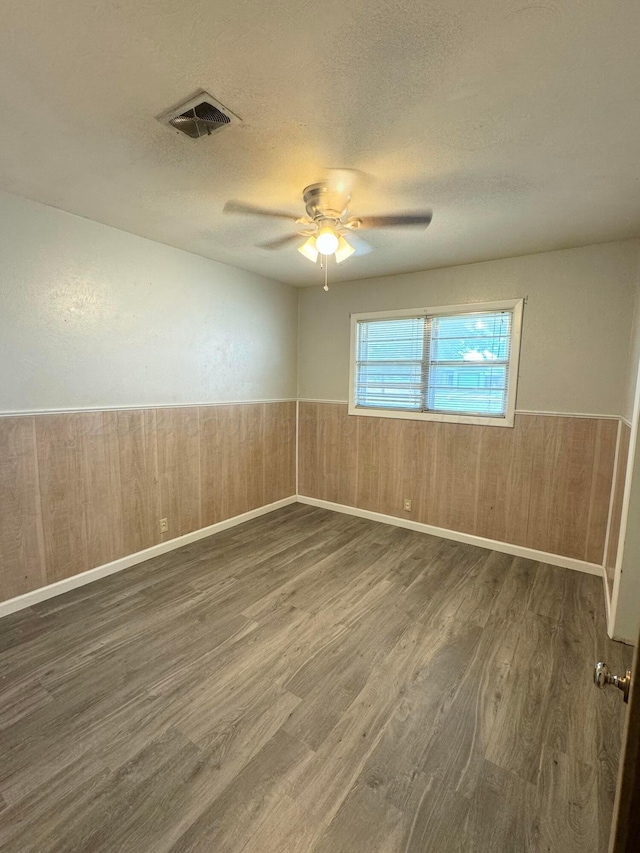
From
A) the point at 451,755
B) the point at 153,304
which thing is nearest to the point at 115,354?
the point at 153,304

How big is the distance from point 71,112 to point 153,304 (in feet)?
5.30

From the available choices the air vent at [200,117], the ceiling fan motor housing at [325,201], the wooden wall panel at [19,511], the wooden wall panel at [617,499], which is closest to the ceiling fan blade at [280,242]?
the ceiling fan motor housing at [325,201]

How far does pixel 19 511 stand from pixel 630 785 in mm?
2990

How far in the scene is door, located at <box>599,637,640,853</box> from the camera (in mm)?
629

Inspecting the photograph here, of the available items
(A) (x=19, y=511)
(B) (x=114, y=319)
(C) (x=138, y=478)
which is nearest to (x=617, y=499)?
(C) (x=138, y=478)

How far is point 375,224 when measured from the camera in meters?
2.27

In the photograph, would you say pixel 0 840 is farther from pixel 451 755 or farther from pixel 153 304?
pixel 153 304

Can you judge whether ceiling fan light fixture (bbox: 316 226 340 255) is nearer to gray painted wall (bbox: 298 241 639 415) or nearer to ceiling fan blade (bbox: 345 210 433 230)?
ceiling fan blade (bbox: 345 210 433 230)

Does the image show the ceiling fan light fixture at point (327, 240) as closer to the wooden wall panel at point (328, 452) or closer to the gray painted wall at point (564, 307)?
the gray painted wall at point (564, 307)

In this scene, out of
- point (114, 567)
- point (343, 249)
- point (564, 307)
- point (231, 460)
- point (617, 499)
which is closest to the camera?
point (343, 249)

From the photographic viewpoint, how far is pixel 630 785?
0.64m

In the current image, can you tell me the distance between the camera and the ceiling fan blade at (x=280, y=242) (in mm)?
2717

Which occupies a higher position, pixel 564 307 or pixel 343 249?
pixel 343 249

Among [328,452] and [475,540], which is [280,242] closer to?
[328,452]
